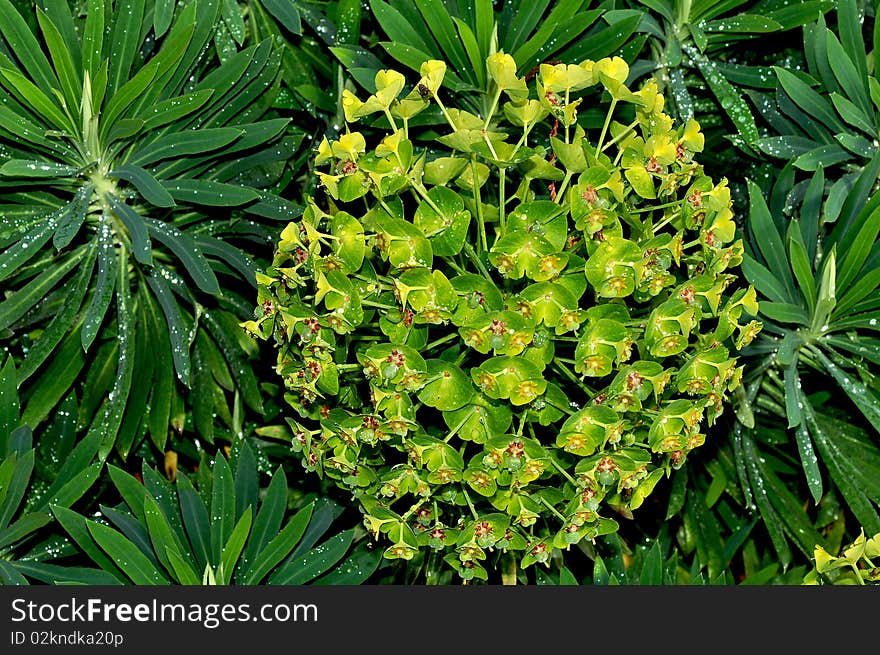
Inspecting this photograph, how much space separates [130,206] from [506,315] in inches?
26.2

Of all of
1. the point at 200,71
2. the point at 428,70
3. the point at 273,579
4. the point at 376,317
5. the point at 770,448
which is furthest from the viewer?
the point at 770,448

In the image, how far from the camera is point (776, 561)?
1728mm

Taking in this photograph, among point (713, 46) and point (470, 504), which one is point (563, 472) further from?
point (713, 46)

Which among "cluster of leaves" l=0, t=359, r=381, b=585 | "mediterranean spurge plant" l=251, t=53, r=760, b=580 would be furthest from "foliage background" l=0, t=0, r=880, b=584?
"mediterranean spurge plant" l=251, t=53, r=760, b=580

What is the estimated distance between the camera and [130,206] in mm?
1464

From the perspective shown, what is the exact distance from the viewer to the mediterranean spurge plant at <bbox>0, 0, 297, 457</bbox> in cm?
136

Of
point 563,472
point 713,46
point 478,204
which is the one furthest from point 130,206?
point 713,46

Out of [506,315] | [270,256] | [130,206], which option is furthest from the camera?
[270,256]

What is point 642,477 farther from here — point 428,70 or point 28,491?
point 28,491

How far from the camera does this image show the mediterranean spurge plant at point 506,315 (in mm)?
1079

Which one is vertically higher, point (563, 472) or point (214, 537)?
point (214, 537)

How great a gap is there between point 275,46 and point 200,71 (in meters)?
0.11

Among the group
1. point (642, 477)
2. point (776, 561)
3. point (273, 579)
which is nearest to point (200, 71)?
point (273, 579)

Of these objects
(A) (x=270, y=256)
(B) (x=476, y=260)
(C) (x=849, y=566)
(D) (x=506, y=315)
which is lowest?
(C) (x=849, y=566)
